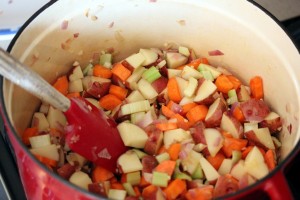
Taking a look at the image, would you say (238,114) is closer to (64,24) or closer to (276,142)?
(276,142)

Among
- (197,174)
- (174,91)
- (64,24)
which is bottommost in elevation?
(197,174)

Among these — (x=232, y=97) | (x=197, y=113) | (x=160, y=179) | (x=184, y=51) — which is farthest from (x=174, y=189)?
(x=184, y=51)

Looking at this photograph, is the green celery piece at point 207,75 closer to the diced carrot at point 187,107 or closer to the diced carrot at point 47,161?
the diced carrot at point 187,107

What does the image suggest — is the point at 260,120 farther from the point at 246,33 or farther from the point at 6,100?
the point at 6,100

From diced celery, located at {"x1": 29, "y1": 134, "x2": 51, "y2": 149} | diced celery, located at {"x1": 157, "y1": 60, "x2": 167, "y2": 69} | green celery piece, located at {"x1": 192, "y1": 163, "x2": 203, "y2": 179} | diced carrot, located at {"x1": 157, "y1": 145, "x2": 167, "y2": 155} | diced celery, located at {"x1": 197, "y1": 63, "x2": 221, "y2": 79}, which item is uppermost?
diced celery, located at {"x1": 157, "y1": 60, "x2": 167, "y2": 69}

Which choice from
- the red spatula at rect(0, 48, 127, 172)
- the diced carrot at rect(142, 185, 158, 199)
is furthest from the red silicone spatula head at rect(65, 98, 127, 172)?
the diced carrot at rect(142, 185, 158, 199)

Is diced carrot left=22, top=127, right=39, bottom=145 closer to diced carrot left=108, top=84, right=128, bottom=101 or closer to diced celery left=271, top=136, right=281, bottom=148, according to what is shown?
diced carrot left=108, top=84, right=128, bottom=101
